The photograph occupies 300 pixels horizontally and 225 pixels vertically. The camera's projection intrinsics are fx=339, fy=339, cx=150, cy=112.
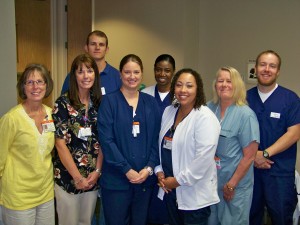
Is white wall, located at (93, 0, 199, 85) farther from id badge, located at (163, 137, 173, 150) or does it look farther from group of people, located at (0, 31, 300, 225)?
id badge, located at (163, 137, 173, 150)

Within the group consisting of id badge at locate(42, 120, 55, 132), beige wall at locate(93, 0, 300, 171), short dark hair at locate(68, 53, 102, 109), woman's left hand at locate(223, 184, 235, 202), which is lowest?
woman's left hand at locate(223, 184, 235, 202)

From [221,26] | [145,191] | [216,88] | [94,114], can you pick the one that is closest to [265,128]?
[216,88]

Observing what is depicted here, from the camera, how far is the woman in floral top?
2.12 meters

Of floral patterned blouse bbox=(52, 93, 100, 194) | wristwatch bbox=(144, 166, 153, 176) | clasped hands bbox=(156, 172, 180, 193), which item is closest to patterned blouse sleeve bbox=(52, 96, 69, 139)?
floral patterned blouse bbox=(52, 93, 100, 194)

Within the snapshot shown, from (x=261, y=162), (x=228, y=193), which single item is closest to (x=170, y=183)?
(x=228, y=193)

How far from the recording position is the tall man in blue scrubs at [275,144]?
8.12 feet

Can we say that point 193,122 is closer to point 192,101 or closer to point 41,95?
point 192,101

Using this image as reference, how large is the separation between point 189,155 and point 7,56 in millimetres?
1393

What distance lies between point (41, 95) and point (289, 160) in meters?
1.84

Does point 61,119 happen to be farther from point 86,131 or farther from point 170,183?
point 170,183

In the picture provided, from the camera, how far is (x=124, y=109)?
2.15m

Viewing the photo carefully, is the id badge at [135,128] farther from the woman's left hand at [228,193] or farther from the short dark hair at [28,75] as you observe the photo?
the woman's left hand at [228,193]

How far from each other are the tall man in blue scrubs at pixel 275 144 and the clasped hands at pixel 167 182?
73 cm

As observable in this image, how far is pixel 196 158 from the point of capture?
200cm
